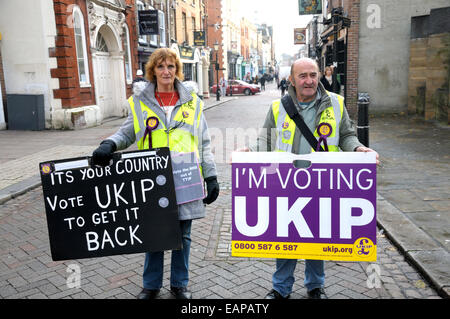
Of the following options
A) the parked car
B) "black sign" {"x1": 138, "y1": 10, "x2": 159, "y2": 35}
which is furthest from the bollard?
the parked car

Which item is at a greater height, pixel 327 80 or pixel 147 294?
pixel 327 80

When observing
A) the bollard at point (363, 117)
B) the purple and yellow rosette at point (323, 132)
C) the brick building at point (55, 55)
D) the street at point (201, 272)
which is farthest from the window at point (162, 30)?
the purple and yellow rosette at point (323, 132)

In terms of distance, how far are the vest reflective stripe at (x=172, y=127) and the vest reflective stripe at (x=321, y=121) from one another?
0.62 metres

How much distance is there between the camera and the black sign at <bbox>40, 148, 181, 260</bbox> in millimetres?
2775

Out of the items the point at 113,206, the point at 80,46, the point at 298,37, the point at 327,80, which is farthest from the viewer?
the point at 298,37

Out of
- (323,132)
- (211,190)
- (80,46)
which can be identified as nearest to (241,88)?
(80,46)

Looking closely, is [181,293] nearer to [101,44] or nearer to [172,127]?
[172,127]

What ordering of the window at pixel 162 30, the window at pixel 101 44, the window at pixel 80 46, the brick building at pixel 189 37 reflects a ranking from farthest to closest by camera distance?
the brick building at pixel 189 37 < the window at pixel 162 30 < the window at pixel 101 44 < the window at pixel 80 46

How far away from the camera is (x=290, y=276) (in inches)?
120

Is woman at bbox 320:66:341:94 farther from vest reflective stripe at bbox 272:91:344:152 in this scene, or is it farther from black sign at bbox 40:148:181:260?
black sign at bbox 40:148:181:260

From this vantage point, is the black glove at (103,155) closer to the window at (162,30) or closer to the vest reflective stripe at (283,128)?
the vest reflective stripe at (283,128)

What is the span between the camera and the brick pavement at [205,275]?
3332 millimetres

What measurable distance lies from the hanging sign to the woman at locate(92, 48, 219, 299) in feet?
1.56

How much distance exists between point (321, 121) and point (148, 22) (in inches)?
702
